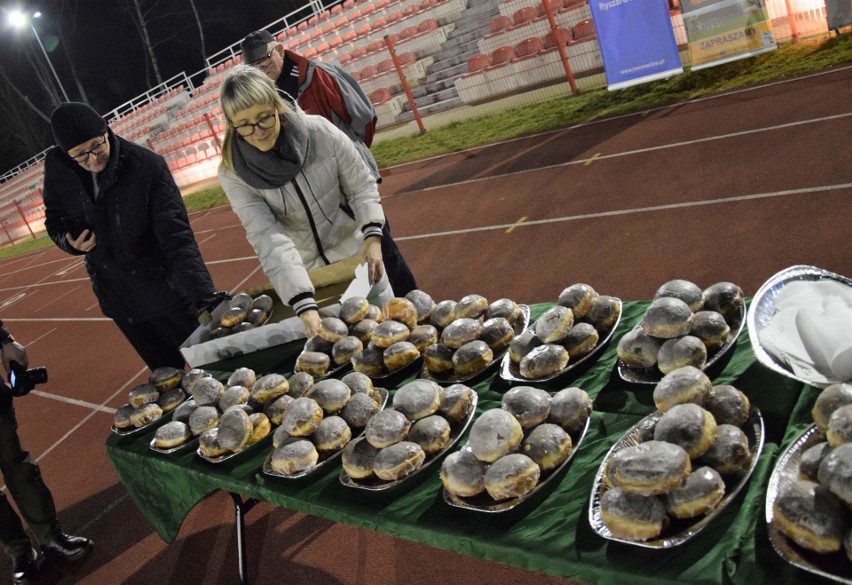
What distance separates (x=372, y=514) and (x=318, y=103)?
293 cm

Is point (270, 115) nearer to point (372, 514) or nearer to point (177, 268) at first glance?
point (177, 268)

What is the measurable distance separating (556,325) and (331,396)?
0.72 m

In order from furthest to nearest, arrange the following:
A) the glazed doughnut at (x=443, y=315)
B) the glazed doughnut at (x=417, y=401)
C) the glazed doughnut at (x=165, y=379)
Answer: the glazed doughnut at (x=165, y=379)
the glazed doughnut at (x=443, y=315)
the glazed doughnut at (x=417, y=401)

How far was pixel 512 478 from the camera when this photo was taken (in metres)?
1.33

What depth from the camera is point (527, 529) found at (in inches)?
51.8

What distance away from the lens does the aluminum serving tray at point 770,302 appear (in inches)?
54.7

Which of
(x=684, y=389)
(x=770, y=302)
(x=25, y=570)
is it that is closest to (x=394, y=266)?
(x=770, y=302)

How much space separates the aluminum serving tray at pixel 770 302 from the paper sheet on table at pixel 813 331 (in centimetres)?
1

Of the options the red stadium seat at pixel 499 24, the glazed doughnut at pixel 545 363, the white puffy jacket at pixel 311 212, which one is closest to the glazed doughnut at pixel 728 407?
the glazed doughnut at pixel 545 363

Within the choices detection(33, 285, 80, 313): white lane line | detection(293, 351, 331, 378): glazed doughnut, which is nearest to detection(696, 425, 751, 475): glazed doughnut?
detection(293, 351, 331, 378): glazed doughnut

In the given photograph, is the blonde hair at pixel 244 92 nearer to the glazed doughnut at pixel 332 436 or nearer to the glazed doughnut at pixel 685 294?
the glazed doughnut at pixel 332 436

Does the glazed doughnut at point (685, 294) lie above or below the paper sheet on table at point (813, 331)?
above

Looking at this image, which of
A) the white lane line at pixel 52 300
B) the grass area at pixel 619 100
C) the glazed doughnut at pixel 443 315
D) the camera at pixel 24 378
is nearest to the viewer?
the glazed doughnut at pixel 443 315

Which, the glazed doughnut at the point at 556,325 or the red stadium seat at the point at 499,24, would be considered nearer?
the glazed doughnut at the point at 556,325
